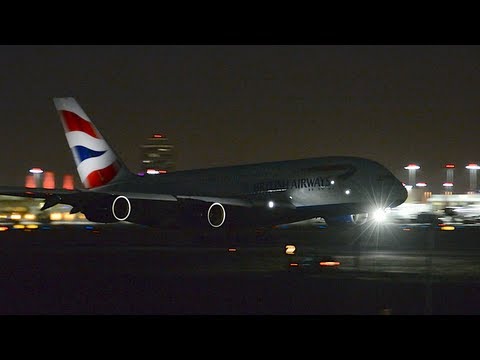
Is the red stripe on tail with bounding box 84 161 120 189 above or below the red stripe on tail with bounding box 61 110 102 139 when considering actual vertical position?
below

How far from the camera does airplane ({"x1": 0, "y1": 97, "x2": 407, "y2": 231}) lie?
51.1 meters

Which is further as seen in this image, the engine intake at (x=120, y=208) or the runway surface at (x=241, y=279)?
the engine intake at (x=120, y=208)

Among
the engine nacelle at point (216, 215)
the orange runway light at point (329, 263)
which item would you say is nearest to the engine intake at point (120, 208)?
the engine nacelle at point (216, 215)

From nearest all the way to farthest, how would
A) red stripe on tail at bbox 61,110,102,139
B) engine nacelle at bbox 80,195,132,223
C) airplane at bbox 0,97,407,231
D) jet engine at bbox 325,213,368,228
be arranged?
engine nacelle at bbox 80,195,132,223
airplane at bbox 0,97,407,231
jet engine at bbox 325,213,368,228
red stripe on tail at bbox 61,110,102,139

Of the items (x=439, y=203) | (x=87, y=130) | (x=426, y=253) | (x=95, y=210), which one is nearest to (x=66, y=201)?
(x=95, y=210)

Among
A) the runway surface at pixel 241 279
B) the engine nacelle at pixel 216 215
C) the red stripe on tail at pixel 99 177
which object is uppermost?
the red stripe on tail at pixel 99 177

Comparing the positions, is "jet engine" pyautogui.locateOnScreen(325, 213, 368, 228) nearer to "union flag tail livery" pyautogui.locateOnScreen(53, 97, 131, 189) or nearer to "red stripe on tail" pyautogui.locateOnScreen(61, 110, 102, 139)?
"union flag tail livery" pyautogui.locateOnScreen(53, 97, 131, 189)

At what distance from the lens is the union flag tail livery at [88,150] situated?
193ft

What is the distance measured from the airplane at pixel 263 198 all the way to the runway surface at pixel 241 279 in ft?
25.7

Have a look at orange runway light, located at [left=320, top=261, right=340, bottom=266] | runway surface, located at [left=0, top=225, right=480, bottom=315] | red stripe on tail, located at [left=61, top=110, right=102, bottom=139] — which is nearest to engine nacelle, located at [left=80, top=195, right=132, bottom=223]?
runway surface, located at [left=0, top=225, right=480, bottom=315]

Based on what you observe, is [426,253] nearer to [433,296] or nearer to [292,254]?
[292,254]

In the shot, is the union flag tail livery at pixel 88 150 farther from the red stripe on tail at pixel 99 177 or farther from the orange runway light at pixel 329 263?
the orange runway light at pixel 329 263

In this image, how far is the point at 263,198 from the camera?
5356 centimetres

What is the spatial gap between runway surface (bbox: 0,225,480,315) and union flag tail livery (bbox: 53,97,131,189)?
1560cm
